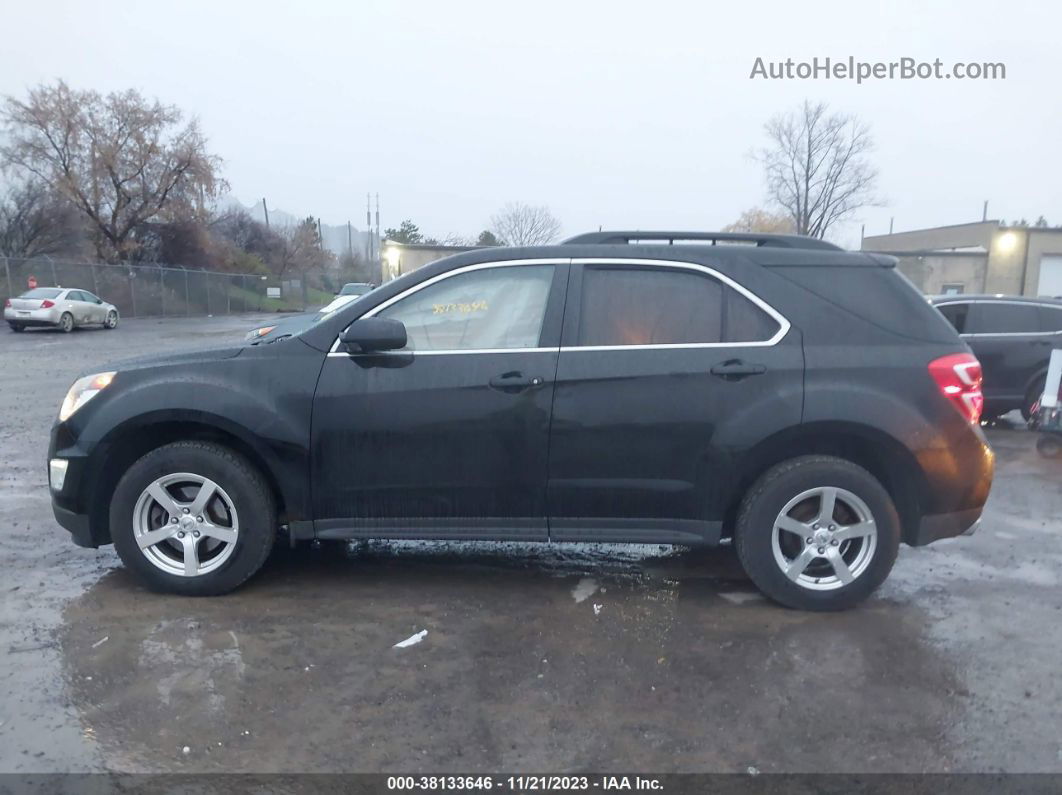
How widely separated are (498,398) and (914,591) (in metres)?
2.60

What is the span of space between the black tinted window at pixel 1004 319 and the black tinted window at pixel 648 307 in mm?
7339

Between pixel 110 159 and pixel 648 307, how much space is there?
4235cm

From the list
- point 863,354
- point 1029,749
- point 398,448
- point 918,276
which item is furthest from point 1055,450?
point 918,276

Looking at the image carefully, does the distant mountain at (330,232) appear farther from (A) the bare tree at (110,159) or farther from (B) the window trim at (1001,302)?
(B) the window trim at (1001,302)

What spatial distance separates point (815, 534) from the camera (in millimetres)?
4512

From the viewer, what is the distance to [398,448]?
14.9ft

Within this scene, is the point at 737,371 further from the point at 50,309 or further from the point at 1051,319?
the point at 50,309

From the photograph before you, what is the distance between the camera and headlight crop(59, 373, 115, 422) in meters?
4.67

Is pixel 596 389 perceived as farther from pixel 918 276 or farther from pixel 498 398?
pixel 918 276

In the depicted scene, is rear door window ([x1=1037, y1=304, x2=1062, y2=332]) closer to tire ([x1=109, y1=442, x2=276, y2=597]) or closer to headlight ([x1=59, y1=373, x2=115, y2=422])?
tire ([x1=109, y1=442, x2=276, y2=597])

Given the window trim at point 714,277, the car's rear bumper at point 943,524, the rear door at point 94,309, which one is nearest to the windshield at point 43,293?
the rear door at point 94,309

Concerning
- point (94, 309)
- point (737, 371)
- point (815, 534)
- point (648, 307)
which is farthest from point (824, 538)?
point (94, 309)

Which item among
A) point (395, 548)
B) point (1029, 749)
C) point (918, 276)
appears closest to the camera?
point (1029, 749)

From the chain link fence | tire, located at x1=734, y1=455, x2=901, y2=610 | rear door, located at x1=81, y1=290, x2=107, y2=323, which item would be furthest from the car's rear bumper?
the chain link fence
